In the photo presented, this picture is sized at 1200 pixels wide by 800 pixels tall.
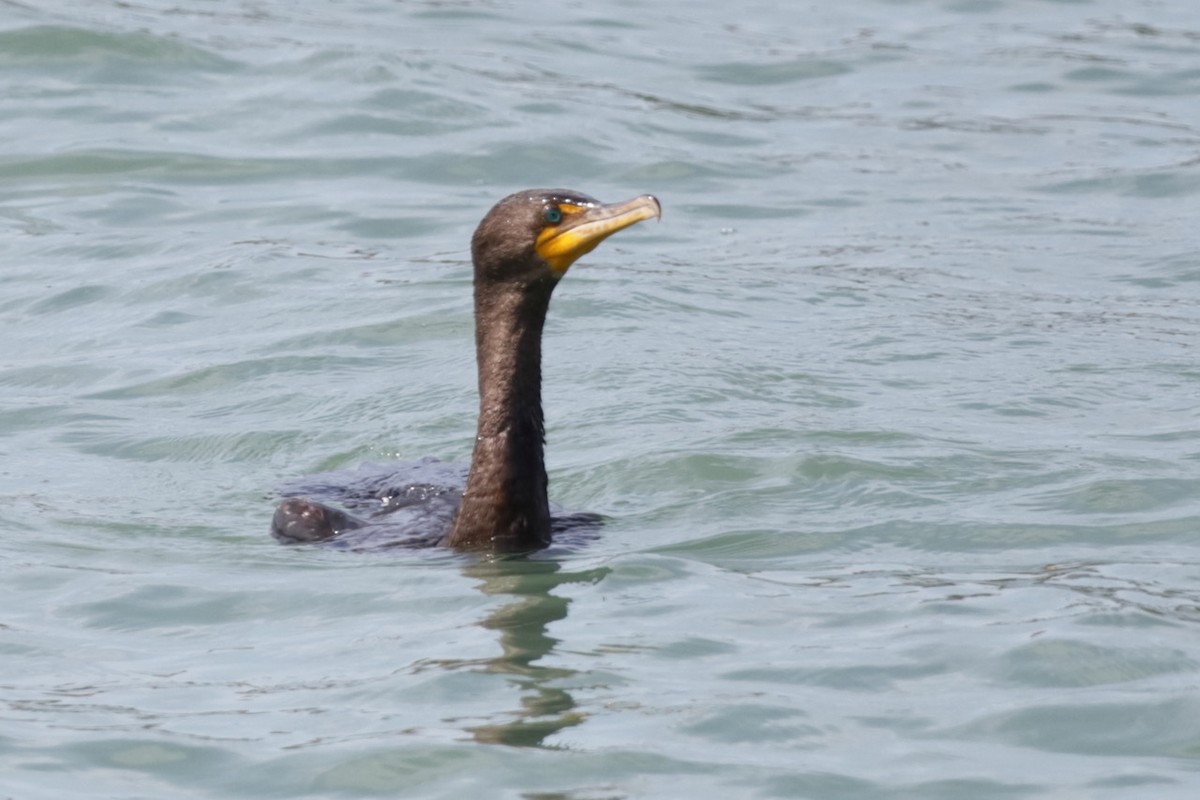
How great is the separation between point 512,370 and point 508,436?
24 cm

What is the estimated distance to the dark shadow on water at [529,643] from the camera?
245 inches

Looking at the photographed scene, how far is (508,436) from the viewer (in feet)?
26.1

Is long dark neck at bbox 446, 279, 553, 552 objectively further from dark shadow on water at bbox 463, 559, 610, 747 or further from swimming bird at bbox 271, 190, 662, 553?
dark shadow on water at bbox 463, 559, 610, 747

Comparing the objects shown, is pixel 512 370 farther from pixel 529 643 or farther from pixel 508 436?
pixel 529 643

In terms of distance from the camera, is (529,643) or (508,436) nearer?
(529,643)

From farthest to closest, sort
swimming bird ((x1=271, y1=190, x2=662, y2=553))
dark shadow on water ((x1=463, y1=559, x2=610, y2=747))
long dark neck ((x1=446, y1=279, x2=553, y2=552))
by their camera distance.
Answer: long dark neck ((x1=446, y1=279, x2=553, y2=552)) → swimming bird ((x1=271, y1=190, x2=662, y2=553)) → dark shadow on water ((x1=463, y1=559, x2=610, y2=747))

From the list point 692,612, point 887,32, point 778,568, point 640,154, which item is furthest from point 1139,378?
point 887,32

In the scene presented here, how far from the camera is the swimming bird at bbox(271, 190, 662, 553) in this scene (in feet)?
25.2

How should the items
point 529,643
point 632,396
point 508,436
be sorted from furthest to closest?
point 632,396 < point 508,436 < point 529,643

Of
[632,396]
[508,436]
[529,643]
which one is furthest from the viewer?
[632,396]

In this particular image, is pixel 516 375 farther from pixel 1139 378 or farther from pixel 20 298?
pixel 20 298

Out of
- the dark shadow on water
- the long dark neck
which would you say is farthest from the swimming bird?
the dark shadow on water

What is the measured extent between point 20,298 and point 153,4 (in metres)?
7.05

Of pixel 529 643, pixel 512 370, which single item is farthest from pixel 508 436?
pixel 529 643
